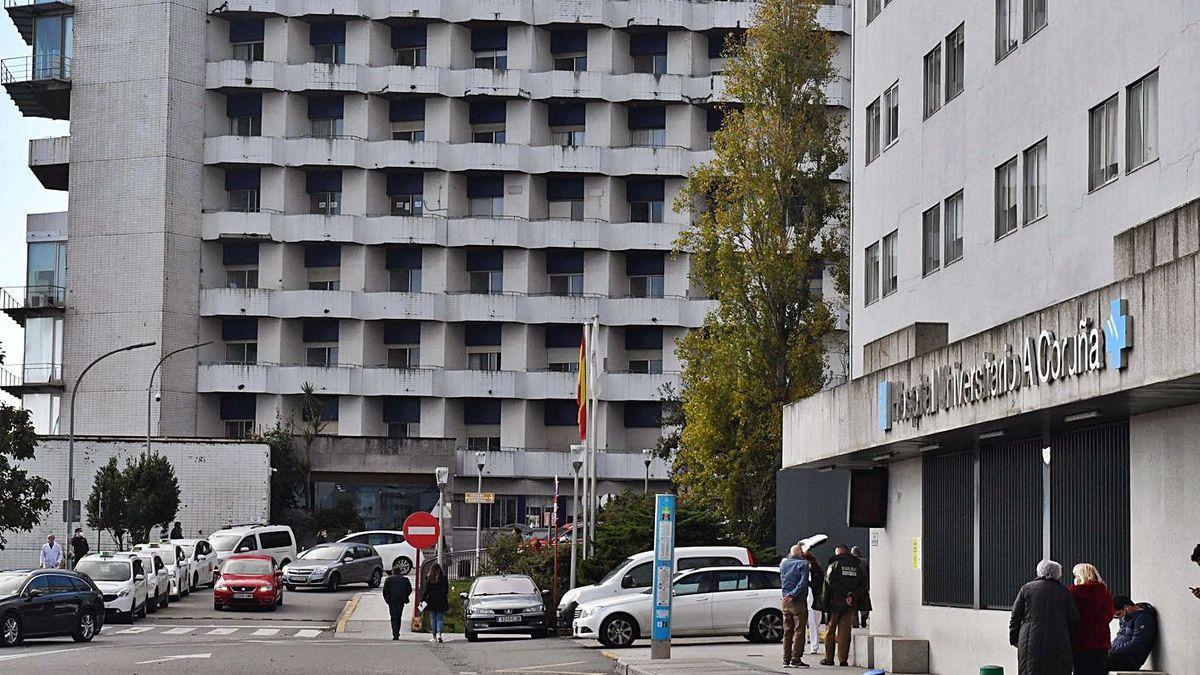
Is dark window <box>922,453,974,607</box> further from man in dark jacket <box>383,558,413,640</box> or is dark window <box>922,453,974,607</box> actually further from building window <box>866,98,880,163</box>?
man in dark jacket <box>383,558,413,640</box>

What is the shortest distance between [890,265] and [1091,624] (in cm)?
1555

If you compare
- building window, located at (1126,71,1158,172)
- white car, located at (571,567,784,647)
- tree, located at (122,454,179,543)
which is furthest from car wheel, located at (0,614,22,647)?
tree, located at (122,454,179,543)

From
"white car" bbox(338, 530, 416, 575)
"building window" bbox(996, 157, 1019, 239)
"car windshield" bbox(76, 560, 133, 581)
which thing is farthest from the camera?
"white car" bbox(338, 530, 416, 575)

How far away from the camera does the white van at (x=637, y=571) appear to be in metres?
35.3

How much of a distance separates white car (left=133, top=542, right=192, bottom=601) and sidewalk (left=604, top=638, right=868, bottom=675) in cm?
1947

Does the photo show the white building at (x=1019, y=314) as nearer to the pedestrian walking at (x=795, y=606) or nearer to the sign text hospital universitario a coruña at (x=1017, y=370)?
the sign text hospital universitario a coruña at (x=1017, y=370)

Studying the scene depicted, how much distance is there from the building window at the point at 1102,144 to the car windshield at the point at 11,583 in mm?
19988

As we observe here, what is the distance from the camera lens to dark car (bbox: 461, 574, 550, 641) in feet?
121

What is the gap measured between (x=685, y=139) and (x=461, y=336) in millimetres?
14089

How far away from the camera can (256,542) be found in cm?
5797

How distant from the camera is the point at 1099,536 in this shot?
1939cm

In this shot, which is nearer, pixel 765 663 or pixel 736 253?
pixel 765 663

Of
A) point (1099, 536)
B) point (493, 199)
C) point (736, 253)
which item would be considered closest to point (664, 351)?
point (493, 199)

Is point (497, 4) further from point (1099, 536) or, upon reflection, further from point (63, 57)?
point (1099, 536)
